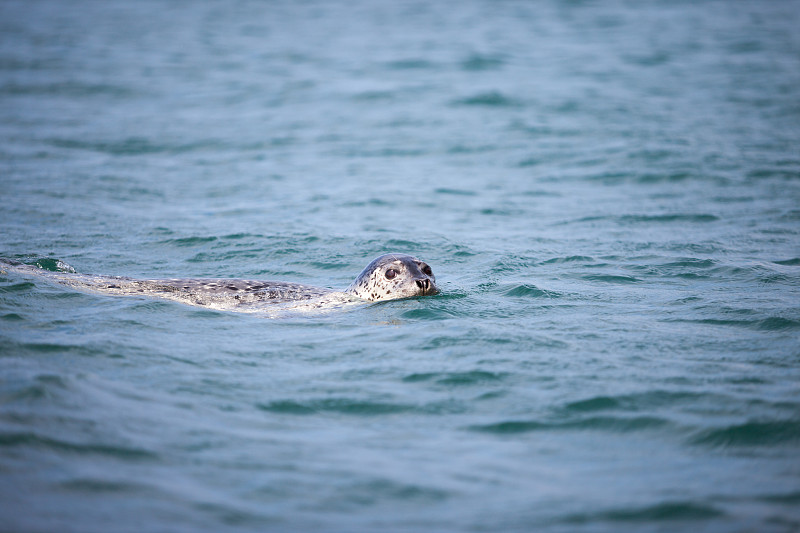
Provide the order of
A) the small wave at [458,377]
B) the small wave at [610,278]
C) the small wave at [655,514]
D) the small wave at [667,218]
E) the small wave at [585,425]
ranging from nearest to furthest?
the small wave at [655,514] < the small wave at [585,425] < the small wave at [458,377] < the small wave at [610,278] < the small wave at [667,218]

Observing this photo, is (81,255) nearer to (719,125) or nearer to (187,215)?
(187,215)

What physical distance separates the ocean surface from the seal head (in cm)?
16

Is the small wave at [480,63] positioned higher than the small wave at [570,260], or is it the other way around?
the small wave at [480,63]

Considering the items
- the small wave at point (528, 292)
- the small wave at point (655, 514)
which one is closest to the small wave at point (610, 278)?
the small wave at point (528, 292)

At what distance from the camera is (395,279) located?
8703mm

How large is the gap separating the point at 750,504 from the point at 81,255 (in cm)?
888

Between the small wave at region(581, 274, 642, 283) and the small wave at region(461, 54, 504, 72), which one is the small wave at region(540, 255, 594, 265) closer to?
the small wave at region(581, 274, 642, 283)

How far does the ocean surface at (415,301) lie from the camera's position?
188 inches

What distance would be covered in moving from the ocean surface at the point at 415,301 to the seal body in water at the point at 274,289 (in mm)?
233

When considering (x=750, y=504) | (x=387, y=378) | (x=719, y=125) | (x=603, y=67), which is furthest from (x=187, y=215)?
(x=603, y=67)

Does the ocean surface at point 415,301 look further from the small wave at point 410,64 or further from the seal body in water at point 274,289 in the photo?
the small wave at point 410,64

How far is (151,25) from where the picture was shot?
3447 centimetres

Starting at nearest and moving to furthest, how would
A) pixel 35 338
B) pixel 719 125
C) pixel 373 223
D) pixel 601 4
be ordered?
1. pixel 35 338
2. pixel 373 223
3. pixel 719 125
4. pixel 601 4

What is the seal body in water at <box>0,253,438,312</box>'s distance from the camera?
8.59m
